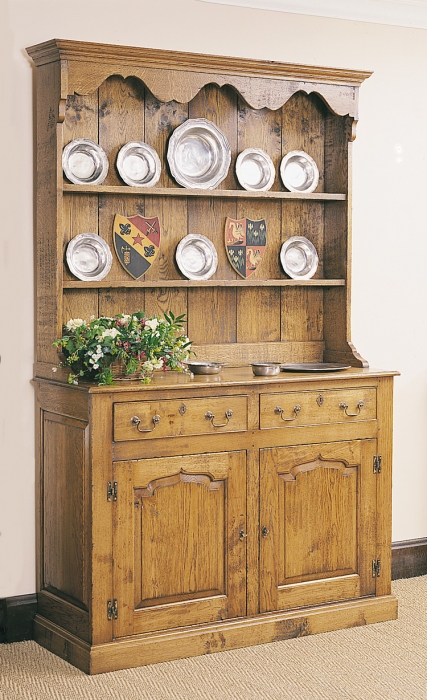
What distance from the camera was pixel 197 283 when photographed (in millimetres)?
3781

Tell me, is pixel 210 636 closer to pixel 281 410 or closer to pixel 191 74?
pixel 281 410

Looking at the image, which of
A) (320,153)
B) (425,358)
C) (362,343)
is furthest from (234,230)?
(425,358)

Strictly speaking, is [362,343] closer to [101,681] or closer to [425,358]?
[425,358]

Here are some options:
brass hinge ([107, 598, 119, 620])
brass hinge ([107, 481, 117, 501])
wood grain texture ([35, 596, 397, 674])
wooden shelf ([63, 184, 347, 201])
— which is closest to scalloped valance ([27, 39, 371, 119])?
wooden shelf ([63, 184, 347, 201])

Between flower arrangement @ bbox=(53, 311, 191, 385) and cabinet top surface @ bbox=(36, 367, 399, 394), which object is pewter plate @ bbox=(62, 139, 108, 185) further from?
cabinet top surface @ bbox=(36, 367, 399, 394)

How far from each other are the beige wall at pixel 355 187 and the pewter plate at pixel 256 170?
0.45 metres

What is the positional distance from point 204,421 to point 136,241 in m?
0.85

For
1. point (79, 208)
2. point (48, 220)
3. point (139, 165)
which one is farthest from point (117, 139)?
point (48, 220)

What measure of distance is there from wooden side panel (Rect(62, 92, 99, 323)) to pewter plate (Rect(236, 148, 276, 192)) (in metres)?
0.68

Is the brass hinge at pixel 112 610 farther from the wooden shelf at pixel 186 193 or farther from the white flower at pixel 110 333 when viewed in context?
the wooden shelf at pixel 186 193

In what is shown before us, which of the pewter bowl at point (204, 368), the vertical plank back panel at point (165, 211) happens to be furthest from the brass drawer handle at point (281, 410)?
the vertical plank back panel at point (165, 211)

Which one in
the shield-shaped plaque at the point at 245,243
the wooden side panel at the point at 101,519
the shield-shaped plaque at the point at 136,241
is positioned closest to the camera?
the wooden side panel at the point at 101,519

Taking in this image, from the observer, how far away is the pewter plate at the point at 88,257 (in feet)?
12.1

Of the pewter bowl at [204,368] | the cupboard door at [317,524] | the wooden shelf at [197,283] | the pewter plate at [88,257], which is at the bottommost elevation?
the cupboard door at [317,524]
